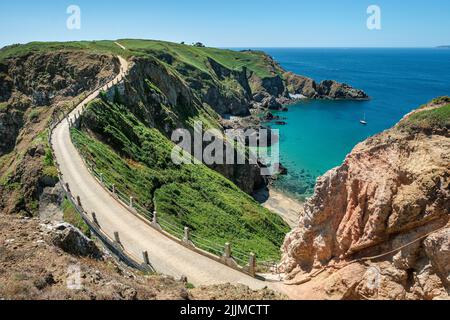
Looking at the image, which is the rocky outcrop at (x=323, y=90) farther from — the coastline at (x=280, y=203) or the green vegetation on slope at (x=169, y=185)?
the green vegetation on slope at (x=169, y=185)

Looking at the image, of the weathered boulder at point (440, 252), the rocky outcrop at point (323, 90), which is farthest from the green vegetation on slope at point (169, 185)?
the rocky outcrop at point (323, 90)

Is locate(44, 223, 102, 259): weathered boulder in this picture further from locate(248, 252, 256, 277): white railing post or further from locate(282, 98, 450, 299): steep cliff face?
locate(282, 98, 450, 299): steep cliff face

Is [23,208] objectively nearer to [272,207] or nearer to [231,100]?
[272,207]

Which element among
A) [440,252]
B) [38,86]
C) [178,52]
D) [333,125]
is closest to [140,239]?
[440,252]

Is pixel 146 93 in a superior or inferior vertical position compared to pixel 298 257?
superior
